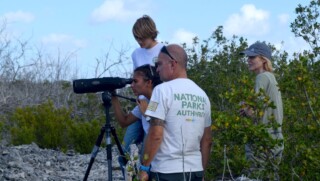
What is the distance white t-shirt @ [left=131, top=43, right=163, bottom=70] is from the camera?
614 cm

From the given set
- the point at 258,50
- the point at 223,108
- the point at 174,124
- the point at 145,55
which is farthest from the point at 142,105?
the point at 223,108

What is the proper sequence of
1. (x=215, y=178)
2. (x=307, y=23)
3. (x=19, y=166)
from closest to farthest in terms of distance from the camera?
(x=215, y=178) < (x=307, y=23) < (x=19, y=166)

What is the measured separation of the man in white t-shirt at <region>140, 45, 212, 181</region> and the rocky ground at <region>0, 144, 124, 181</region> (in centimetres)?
432

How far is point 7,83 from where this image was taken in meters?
15.0

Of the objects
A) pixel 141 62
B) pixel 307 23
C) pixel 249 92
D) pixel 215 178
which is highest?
pixel 307 23

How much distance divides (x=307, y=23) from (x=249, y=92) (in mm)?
4158

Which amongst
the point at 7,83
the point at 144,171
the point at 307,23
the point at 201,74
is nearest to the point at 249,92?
the point at 144,171

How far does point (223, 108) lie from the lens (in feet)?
31.2

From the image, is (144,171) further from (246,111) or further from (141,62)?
(141,62)

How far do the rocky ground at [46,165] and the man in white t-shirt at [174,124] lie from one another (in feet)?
14.2

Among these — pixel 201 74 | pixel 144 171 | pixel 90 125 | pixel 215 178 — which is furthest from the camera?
pixel 90 125

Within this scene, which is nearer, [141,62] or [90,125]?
[141,62]

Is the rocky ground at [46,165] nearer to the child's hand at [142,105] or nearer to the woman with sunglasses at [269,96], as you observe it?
the woman with sunglasses at [269,96]

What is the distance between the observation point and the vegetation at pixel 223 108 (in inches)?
188
